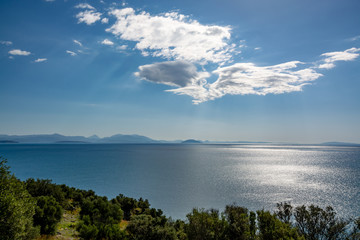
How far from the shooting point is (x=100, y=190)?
89.1 meters

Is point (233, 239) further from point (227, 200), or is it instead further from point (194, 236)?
point (227, 200)

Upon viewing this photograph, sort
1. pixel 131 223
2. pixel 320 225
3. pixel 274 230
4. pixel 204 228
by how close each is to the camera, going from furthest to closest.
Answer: pixel 320 225
pixel 131 223
pixel 204 228
pixel 274 230

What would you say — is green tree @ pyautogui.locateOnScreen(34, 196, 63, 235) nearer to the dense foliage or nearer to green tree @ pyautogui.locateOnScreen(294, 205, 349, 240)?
the dense foliage

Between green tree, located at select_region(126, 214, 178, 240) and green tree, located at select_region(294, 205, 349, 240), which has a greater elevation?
green tree, located at select_region(126, 214, 178, 240)

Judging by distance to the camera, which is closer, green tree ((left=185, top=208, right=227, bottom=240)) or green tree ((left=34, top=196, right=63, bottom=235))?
green tree ((left=34, top=196, right=63, bottom=235))

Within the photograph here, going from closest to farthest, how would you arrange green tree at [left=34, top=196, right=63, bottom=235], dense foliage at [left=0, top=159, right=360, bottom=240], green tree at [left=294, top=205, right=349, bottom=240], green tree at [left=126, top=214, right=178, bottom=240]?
1. dense foliage at [left=0, top=159, right=360, bottom=240]
2. green tree at [left=126, top=214, right=178, bottom=240]
3. green tree at [left=34, top=196, right=63, bottom=235]
4. green tree at [left=294, top=205, right=349, bottom=240]

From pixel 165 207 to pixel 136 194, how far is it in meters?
20.6

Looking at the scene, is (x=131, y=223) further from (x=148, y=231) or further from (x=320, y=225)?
(x=320, y=225)

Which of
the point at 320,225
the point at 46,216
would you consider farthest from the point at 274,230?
the point at 46,216

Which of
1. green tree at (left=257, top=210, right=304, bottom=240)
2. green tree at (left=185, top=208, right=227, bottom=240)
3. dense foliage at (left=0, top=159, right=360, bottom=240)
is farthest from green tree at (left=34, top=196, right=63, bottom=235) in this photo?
green tree at (left=257, top=210, right=304, bottom=240)

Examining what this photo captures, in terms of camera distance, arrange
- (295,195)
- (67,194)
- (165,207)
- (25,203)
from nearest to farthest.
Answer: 1. (25,203)
2. (67,194)
3. (165,207)
4. (295,195)

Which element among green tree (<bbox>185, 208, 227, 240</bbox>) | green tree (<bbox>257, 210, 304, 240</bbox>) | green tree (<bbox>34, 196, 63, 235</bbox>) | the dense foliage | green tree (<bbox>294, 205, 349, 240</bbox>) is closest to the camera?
the dense foliage

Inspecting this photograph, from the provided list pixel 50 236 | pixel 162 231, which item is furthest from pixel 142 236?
pixel 50 236

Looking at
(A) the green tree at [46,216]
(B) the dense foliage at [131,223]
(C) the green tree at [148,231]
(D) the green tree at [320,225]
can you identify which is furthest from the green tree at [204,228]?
(A) the green tree at [46,216]
